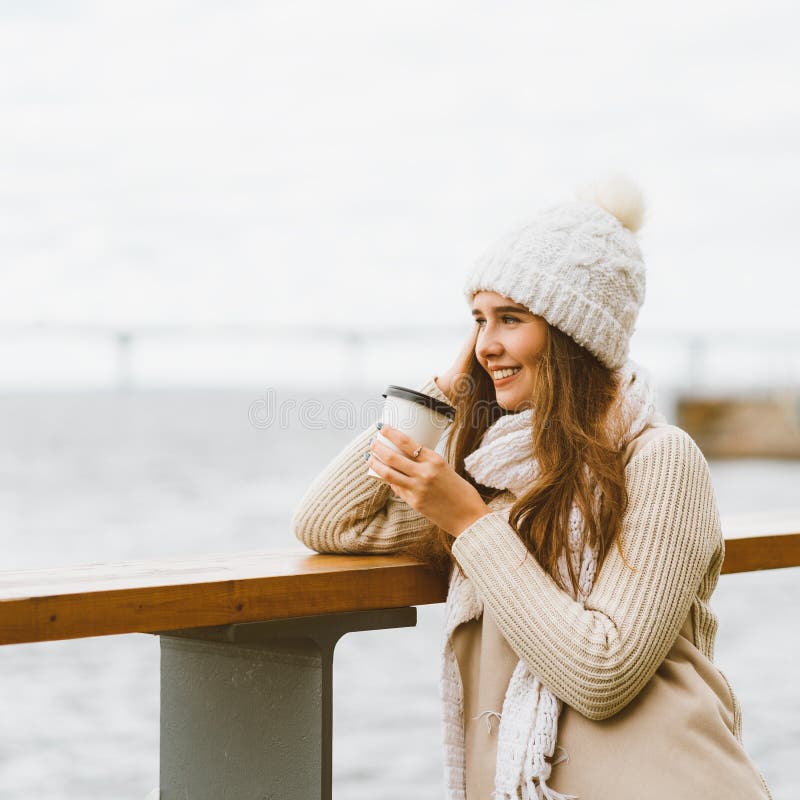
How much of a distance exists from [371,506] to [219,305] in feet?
132

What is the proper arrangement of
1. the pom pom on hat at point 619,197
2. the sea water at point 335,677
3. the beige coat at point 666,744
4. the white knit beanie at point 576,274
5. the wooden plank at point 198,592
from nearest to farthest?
1. the wooden plank at point 198,592
2. the beige coat at point 666,744
3. the white knit beanie at point 576,274
4. the pom pom on hat at point 619,197
5. the sea water at point 335,677

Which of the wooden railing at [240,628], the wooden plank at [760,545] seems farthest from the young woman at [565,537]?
the wooden plank at [760,545]

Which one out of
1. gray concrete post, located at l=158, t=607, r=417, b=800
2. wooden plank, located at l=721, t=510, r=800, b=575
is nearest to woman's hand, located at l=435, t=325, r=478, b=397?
gray concrete post, located at l=158, t=607, r=417, b=800

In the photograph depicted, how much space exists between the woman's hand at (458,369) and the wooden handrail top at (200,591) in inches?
11.8

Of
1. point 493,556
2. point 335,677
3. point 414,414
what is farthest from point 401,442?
point 335,677

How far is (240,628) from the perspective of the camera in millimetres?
1268

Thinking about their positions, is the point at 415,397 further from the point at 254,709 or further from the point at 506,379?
the point at 254,709

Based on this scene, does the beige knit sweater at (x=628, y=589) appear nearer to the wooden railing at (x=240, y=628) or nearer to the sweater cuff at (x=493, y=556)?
the sweater cuff at (x=493, y=556)

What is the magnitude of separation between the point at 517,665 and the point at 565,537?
0.18 metres

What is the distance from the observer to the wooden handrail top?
1.11m

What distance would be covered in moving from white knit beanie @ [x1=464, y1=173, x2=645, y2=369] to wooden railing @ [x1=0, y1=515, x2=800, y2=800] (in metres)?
0.40

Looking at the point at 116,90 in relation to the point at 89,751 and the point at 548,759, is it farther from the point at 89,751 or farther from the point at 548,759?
the point at 548,759

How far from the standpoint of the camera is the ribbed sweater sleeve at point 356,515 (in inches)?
60.8

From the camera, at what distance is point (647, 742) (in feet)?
4.09
